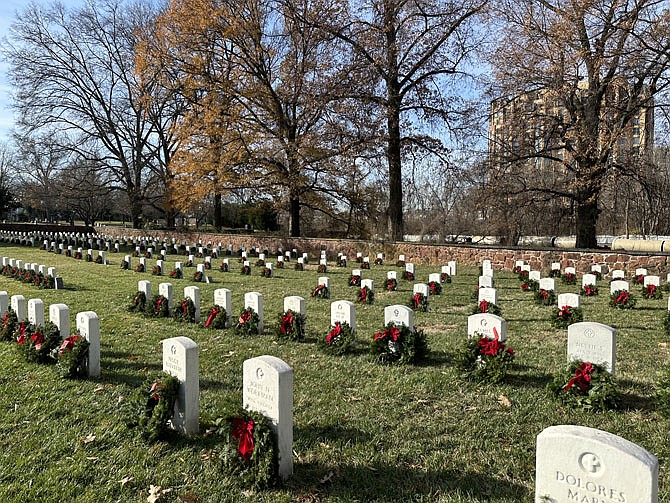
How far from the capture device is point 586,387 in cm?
463

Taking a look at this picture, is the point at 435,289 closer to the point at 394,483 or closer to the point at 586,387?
the point at 586,387

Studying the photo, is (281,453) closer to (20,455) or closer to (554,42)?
(20,455)

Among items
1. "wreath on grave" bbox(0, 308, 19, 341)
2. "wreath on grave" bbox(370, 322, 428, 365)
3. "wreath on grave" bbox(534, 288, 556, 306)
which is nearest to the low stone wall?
"wreath on grave" bbox(534, 288, 556, 306)

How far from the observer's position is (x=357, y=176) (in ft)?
79.4

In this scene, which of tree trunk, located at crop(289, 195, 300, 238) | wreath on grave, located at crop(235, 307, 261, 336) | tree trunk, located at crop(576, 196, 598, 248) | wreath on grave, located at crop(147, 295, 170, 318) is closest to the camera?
wreath on grave, located at crop(235, 307, 261, 336)

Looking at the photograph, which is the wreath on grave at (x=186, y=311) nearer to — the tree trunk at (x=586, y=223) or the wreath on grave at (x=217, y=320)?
the wreath on grave at (x=217, y=320)

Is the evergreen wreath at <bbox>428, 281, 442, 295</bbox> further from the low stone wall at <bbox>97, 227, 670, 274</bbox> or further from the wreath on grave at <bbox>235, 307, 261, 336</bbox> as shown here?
the low stone wall at <bbox>97, 227, 670, 274</bbox>

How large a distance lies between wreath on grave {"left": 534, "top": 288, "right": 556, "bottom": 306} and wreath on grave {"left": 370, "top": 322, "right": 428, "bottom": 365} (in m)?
5.04

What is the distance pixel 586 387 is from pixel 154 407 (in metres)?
3.96

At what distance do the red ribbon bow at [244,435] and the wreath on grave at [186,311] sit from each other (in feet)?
17.6

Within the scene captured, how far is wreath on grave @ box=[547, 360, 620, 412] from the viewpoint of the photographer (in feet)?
14.8

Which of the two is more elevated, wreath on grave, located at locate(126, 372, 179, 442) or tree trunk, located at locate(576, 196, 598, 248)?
tree trunk, located at locate(576, 196, 598, 248)

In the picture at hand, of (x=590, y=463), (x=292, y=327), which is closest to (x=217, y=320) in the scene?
(x=292, y=327)

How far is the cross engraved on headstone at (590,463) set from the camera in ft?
7.41
